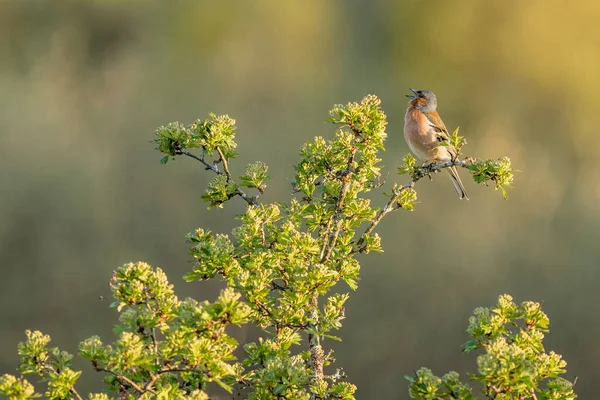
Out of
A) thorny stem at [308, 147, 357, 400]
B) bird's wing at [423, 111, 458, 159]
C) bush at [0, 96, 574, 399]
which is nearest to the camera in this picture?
bush at [0, 96, 574, 399]

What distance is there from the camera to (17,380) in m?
3.24

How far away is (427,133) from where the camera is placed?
6.98 metres

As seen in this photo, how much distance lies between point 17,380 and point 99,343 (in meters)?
0.40

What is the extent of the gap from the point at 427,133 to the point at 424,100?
0.71 m

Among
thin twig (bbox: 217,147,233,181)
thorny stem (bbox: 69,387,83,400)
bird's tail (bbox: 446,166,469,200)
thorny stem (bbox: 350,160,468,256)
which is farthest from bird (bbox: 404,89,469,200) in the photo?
thorny stem (bbox: 69,387,83,400)

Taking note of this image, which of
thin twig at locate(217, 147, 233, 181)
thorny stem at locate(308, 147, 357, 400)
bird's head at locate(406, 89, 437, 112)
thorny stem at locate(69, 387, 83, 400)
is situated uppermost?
bird's head at locate(406, 89, 437, 112)

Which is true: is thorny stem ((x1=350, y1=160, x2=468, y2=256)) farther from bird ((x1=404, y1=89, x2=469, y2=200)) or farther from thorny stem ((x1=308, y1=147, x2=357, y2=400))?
bird ((x1=404, y1=89, x2=469, y2=200))

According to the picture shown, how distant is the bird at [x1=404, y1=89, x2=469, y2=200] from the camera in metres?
6.84

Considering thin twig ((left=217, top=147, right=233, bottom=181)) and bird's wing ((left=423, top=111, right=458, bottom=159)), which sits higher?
bird's wing ((left=423, top=111, right=458, bottom=159))

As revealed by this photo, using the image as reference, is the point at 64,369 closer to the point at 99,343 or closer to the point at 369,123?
the point at 99,343

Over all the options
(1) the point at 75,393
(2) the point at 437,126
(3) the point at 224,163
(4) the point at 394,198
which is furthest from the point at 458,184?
(1) the point at 75,393

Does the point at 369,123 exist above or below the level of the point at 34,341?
above

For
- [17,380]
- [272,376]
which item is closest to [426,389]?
[272,376]

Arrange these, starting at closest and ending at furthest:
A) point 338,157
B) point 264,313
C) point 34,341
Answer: point 34,341 → point 264,313 → point 338,157
